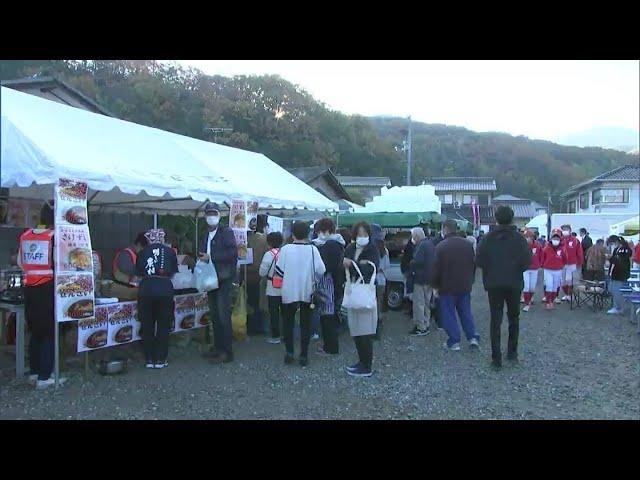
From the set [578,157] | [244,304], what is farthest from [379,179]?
[578,157]

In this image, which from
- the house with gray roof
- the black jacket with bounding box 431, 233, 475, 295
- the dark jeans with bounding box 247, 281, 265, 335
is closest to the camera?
the black jacket with bounding box 431, 233, 475, 295

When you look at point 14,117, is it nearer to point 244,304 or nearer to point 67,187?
point 67,187

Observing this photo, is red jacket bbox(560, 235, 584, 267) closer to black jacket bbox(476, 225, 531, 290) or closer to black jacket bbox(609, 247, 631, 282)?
black jacket bbox(609, 247, 631, 282)

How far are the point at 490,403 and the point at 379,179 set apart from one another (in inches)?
1739

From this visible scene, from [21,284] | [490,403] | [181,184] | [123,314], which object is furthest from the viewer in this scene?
[181,184]

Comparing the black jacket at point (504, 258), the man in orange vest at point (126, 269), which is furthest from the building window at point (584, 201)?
the man in orange vest at point (126, 269)

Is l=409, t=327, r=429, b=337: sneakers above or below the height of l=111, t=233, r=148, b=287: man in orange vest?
below

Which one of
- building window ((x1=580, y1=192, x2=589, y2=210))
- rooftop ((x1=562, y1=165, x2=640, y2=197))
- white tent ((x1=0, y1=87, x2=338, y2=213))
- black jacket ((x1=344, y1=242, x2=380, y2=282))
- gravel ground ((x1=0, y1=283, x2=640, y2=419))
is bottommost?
gravel ground ((x1=0, y1=283, x2=640, y2=419))

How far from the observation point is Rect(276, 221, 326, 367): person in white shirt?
546cm

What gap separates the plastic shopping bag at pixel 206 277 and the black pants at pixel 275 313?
0.95m

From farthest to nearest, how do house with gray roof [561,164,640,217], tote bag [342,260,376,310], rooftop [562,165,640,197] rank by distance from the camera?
house with gray roof [561,164,640,217]
rooftop [562,165,640,197]
tote bag [342,260,376,310]

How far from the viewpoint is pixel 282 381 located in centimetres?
512

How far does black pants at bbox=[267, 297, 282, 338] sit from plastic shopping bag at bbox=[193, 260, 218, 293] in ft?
3.11

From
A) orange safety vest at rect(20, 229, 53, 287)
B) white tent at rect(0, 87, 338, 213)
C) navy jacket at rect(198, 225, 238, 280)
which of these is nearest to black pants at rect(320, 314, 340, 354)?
navy jacket at rect(198, 225, 238, 280)
